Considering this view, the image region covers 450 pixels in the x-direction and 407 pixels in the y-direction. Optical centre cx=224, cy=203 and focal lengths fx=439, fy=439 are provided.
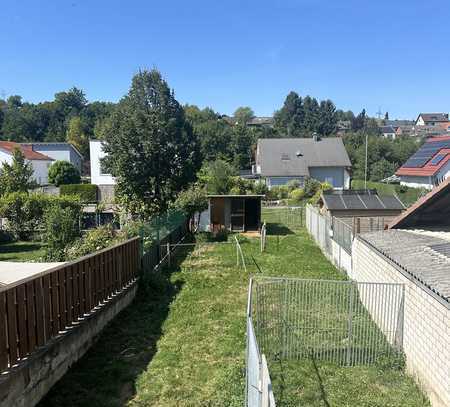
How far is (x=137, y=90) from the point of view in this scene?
2184cm

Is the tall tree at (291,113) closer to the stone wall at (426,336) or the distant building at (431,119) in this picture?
the distant building at (431,119)

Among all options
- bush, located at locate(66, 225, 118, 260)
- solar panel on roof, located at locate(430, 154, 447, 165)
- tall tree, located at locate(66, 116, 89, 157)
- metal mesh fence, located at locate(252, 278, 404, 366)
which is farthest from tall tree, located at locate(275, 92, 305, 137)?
metal mesh fence, located at locate(252, 278, 404, 366)

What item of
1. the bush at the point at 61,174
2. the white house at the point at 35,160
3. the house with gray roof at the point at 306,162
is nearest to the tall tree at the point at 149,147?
the bush at the point at 61,174

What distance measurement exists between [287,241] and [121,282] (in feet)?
38.4

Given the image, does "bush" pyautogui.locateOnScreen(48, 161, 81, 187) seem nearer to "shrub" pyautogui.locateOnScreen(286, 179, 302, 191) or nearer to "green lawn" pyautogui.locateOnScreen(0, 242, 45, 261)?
"shrub" pyautogui.locateOnScreen(286, 179, 302, 191)

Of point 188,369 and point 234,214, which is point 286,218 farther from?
point 188,369

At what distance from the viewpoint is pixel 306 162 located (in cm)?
5362

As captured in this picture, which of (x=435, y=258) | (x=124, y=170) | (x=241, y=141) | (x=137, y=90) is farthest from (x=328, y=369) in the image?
(x=241, y=141)

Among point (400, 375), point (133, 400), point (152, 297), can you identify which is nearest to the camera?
point (133, 400)

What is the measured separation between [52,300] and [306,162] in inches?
1908

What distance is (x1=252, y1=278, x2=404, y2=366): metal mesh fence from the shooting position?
8.02 meters

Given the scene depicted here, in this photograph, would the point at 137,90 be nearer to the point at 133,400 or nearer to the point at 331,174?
the point at 133,400

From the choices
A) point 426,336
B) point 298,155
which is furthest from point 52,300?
point 298,155

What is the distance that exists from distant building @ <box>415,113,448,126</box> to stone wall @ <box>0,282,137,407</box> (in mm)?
169372
